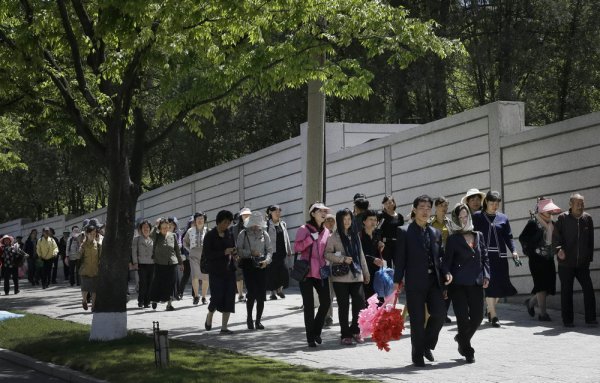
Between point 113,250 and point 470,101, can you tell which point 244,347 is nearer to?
point 113,250

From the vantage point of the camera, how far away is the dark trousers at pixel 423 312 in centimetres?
1064

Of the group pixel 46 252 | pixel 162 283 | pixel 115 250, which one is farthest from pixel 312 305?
pixel 46 252

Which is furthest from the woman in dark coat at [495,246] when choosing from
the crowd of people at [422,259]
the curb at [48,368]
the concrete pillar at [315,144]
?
the curb at [48,368]

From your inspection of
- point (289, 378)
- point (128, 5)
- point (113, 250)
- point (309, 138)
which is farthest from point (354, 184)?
point (289, 378)

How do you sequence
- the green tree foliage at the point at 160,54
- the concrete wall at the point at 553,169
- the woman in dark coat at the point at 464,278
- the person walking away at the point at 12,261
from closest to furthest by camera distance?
the woman in dark coat at the point at 464,278
the green tree foliage at the point at 160,54
the concrete wall at the point at 553,169
the person walking away at the point at 12,261

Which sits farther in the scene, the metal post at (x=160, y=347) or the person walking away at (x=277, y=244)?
the person walking away at (x=277, y=244)

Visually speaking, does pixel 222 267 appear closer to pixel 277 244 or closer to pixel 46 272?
pixel 277 244

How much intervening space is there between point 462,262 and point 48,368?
4.87 meters

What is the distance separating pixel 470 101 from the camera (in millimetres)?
33812

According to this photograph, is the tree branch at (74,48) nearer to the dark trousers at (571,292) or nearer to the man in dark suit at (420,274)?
the man in dark suit at (420,274)

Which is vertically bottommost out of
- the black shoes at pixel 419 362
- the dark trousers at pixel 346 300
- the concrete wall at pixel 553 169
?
the black shoes at pixel 419 362

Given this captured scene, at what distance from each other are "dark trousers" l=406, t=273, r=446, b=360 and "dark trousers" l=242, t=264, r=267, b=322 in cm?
460

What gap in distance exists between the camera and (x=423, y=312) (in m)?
10.7

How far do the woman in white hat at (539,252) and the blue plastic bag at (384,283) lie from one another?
3.00m
